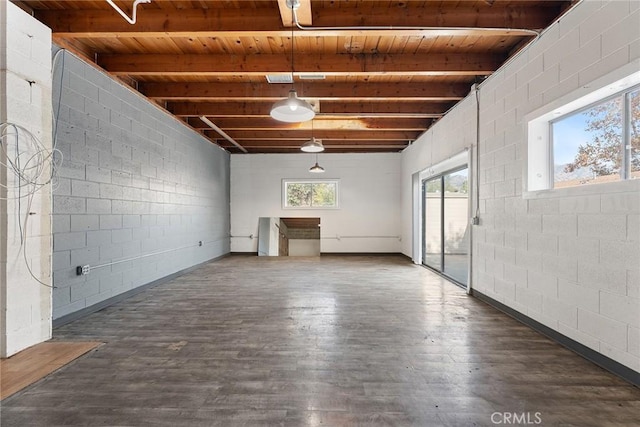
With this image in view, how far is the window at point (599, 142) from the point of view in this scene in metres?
2.09

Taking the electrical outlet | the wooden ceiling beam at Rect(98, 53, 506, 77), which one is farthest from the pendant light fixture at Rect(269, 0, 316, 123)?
the electrical outlet

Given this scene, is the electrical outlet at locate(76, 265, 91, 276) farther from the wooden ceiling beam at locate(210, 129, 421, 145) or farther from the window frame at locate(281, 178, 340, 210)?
the window frame at locate(281, 178, 340, 210)

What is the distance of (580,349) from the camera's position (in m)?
2.35

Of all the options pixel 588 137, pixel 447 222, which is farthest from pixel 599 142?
pixel 447 222

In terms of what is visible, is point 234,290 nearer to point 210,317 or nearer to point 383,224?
point 210,317

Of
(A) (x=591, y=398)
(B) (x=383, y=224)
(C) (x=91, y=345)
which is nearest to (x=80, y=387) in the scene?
(C) (x=91, y=345)

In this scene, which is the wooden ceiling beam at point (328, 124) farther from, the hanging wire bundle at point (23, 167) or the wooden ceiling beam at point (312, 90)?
the hanging wire bundle at point (23, 167)

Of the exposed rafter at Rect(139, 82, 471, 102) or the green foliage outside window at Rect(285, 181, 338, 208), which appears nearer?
the exposed rafter at Rect(139, 82, 471, 102)

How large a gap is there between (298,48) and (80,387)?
369 centimetres

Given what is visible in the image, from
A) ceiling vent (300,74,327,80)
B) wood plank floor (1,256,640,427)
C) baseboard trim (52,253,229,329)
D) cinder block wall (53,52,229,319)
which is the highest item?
ceiling vent (300,74,327,80)

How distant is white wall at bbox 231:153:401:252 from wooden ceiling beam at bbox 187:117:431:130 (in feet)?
7.68

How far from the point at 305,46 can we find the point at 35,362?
3.83m

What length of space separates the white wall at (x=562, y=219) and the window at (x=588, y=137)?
0.26 feet

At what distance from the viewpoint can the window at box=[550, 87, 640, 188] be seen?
2.09 metres
